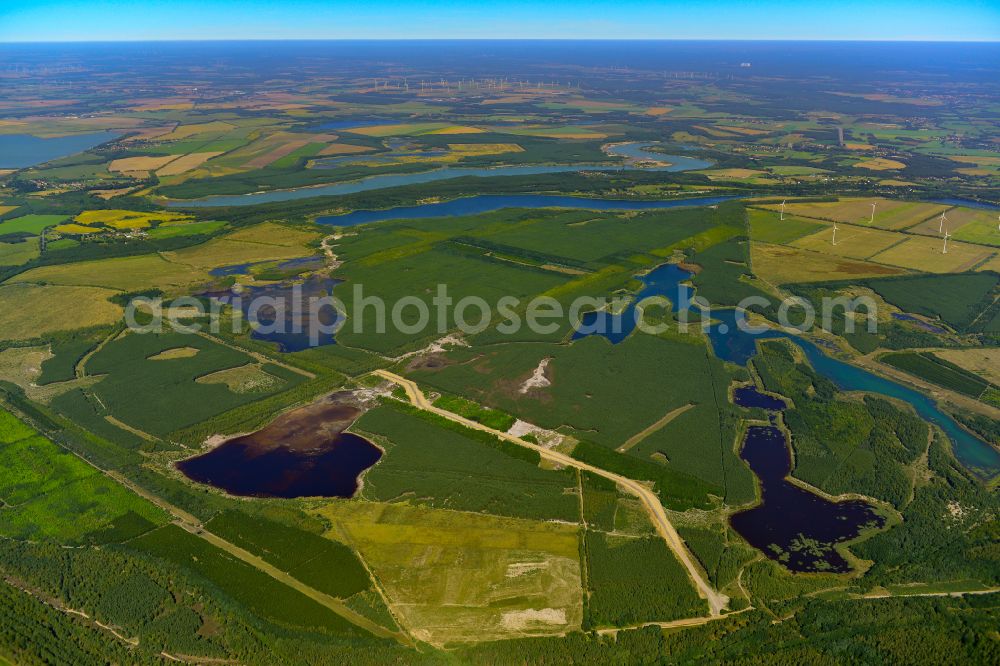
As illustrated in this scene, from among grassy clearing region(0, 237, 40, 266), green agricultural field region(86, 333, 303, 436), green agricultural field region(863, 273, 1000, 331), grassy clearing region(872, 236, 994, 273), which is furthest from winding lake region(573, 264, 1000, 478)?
grassy clearing region(0, 237, 40, 266)

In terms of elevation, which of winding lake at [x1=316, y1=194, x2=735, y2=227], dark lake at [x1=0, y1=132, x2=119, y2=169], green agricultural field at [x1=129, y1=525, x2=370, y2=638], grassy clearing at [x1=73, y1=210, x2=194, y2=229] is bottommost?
green agricultural field at [x1=129, y1=525, x2=370, y2=638]

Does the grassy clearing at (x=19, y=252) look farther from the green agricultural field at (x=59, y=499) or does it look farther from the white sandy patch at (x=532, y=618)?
the white sandy patch at (x=532, y=618)

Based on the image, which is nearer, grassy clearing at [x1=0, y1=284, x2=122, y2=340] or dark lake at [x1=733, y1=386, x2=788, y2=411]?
dark lake at [x1=733, y1=386, x2=788, y2=411]

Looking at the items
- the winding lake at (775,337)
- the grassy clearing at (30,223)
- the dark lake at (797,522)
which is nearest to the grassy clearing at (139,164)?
the grassy clearing at (30,223)

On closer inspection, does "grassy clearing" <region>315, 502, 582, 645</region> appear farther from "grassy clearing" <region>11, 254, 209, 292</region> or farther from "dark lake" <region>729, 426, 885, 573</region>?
"grassy clearing" <region>11, 254, 209, 292</region>

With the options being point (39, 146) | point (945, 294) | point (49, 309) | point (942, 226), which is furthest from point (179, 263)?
point (39, 146)

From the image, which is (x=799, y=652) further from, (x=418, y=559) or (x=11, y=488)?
(x=11, y=488)

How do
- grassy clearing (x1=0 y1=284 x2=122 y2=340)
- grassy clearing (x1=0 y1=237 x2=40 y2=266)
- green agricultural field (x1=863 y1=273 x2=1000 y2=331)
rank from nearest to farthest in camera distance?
grassy clearing (x1=0 y1=284 x2=122 y2=340), green agricultural field (x1=863 y1=273 x2=1000 y2=331), grassy clearing (x1=0 y1=237 x2=40 y2=266)
